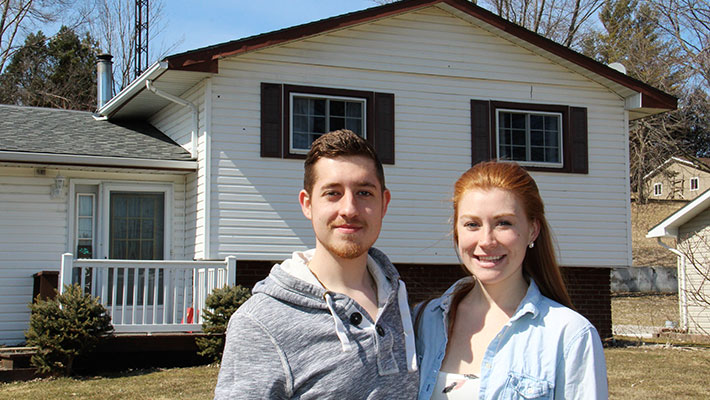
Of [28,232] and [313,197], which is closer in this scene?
[313,197]

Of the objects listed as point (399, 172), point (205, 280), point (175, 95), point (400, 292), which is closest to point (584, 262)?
point (399, 172)

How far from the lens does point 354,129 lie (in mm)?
12688

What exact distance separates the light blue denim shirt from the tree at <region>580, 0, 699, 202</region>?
25.3m

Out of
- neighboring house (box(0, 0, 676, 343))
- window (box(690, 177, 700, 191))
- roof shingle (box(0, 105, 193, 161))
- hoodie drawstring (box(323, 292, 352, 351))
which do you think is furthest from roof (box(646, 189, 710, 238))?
window (box(690, 177, 700, 191))

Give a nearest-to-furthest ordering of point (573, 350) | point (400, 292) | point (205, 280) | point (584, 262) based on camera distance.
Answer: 1. point (573, 350)
2. point (400, 292)
3. point (205, 280)
4. point (584, 262)

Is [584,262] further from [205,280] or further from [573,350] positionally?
[573,350]

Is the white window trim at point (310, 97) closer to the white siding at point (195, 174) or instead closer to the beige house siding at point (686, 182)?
the white siding at point (195, 174)

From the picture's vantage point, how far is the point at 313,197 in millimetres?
2742

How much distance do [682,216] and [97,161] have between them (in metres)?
13.0

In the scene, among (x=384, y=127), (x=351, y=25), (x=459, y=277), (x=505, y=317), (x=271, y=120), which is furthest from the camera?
(x=459, y=277)

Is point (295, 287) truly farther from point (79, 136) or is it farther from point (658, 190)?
point (658, 190)

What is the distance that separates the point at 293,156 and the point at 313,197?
9463 millimetres

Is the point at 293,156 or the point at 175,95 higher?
the point at 175,95

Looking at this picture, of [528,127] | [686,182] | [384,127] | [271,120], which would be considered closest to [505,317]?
[271,120]
